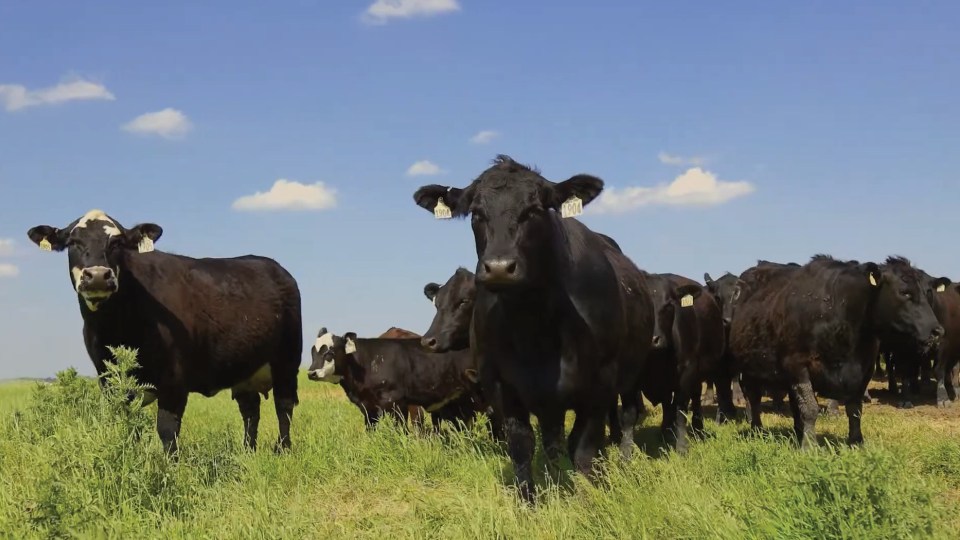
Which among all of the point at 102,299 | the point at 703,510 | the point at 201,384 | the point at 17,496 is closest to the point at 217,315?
the point at 201,384

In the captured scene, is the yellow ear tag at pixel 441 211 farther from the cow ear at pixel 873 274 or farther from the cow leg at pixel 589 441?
the cow ear at pixel 873 274

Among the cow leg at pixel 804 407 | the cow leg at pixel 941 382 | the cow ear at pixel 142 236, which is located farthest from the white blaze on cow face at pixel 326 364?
the cow leg at pixel 941 382

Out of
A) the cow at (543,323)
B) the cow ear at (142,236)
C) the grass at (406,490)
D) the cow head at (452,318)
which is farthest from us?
the cow head at (452,318)

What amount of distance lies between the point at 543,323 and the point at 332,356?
805cm

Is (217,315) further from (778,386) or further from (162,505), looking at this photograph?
(778,386)

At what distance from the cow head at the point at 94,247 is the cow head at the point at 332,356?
535 cm

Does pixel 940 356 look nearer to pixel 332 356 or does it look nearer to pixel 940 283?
pixel 940 283

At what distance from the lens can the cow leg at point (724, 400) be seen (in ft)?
41.5

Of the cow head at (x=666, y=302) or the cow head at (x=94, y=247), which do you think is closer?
the cow head at (x=94, y=247)

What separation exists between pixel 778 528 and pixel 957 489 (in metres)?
3.04

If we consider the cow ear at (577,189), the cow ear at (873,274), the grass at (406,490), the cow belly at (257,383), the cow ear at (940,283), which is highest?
the cow ear at (577,189)

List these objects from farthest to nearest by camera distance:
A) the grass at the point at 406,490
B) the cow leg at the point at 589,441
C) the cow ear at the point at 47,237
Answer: the cow ear at the point at 47,237 → the cow leg at the point at 589,441 → the grass at the point at 406,490

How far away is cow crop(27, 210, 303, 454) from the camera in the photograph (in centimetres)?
768

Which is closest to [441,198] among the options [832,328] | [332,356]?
[832,328]
